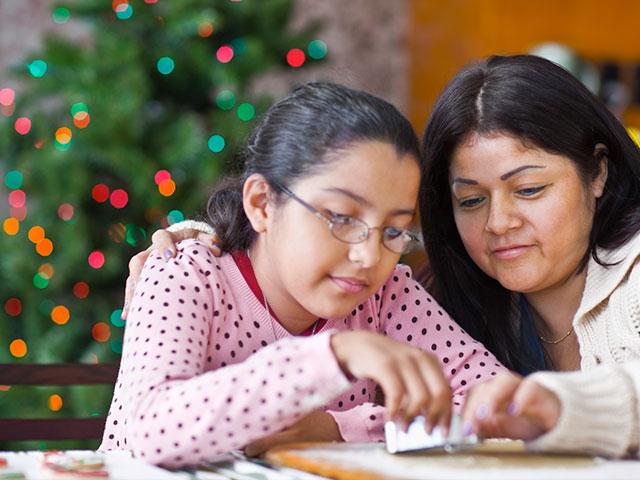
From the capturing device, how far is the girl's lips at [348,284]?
131 centimetres

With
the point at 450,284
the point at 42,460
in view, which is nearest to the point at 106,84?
the point at 450,284

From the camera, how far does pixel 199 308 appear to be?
136 cm

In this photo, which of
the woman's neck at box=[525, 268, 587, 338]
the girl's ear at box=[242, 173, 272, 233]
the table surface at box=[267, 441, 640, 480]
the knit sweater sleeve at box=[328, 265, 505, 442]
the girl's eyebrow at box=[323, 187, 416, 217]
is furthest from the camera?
the woman's neck at box=[525, 268, 587, 338]

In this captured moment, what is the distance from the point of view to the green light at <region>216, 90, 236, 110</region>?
128 inches

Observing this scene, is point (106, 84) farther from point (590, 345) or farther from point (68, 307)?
point (590, 345)

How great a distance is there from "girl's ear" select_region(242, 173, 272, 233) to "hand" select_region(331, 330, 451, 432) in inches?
13.2

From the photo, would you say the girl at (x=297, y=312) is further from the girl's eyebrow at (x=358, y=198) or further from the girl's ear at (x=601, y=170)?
the girl's ear at (x=601, y=170)

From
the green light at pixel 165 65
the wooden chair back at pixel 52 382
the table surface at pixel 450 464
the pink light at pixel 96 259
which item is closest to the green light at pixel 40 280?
the pink light at pixel 96 259

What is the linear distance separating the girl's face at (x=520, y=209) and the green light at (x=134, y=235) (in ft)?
5.47

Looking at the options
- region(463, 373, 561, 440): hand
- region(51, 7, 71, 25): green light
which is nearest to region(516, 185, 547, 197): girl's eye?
region(463, 373, 561, 440): hand

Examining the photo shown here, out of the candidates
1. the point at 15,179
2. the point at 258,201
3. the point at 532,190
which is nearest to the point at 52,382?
the point at 258,201

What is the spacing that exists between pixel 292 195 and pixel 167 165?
1.93 metres

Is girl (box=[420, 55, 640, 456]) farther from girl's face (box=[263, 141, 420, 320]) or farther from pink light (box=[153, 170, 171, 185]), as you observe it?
pink light (box=[153, 170, 171, 185])

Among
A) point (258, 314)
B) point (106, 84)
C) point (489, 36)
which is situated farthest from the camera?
point (489, 36)
